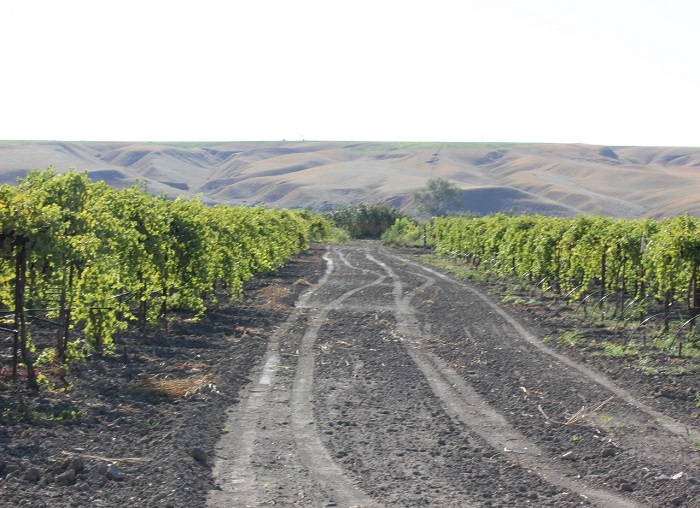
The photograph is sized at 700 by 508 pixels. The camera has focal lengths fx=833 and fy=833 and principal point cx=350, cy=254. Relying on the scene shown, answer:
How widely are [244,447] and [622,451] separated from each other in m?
3.51

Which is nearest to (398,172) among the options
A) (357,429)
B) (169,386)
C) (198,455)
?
(169,386)

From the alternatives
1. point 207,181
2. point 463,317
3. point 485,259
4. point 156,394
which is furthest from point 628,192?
point 156,394

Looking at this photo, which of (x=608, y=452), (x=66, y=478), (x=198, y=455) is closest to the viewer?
(x=66, y=478)

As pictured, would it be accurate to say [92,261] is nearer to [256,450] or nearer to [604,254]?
[256,450]

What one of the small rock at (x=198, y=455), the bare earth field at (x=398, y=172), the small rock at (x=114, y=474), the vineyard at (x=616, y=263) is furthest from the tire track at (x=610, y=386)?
the bare earth field at (x=398, y=172)

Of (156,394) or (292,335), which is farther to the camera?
(292,335)

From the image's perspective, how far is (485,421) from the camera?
8906mm

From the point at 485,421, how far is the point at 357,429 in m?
1.43

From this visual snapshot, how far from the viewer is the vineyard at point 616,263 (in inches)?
608

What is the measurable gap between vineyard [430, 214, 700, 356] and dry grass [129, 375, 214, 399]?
766 cm

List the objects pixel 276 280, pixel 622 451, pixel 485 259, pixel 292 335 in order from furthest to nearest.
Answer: pixel 485 259
pixel 276 280
pixel 292 335
pixel 622 451

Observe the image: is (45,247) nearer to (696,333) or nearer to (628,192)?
(696,333)

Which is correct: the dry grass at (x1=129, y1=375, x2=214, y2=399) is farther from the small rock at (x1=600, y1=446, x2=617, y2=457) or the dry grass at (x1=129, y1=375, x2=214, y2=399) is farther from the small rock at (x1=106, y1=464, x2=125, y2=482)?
the small rock at (x1=600, y1=446, x2=617, y2=457)

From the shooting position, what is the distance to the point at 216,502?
6281 mm
